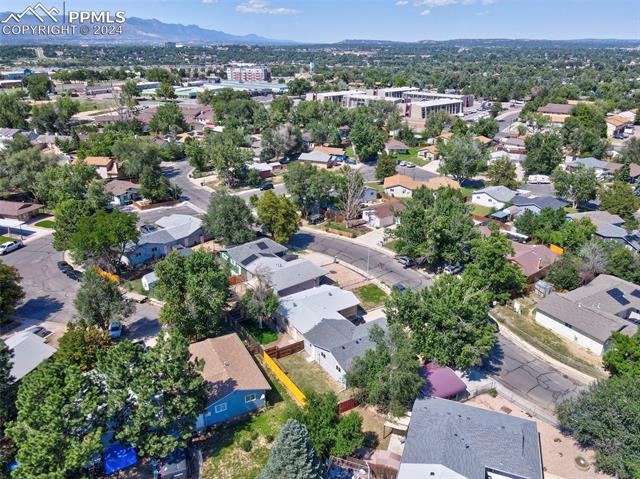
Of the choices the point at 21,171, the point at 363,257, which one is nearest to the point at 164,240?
the point at 363,257

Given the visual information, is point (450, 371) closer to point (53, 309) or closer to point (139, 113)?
point (53, 309)

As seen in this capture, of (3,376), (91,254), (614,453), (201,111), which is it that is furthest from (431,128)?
(3,376)

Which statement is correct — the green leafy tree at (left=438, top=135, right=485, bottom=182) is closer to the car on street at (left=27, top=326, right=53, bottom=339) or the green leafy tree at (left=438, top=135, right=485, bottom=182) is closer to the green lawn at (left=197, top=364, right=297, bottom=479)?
the green lawn at (left=197, top=364, right=297, bottom=479)

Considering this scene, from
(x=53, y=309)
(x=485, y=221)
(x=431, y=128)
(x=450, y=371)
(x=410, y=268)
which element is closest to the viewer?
(x=450, y=371)

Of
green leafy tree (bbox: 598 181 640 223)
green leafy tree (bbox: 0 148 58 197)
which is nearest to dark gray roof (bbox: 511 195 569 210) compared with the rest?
green leafy tree (bbox: 598 181 640 223)

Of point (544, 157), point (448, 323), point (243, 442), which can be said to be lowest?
point (243, 442)

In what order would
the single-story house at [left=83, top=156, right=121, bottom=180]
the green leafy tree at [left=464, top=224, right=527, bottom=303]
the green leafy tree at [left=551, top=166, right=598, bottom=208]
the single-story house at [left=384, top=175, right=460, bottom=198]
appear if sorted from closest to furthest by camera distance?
the green leafy tree at [left=464, top=224, right=527, bottom=303] → the green leafy tree at [left=551, top=166, right=598, bottom=208] → the single-story house at [left=384, top=175, right=460, bottom=198] → the single-story house at [left=83, top=156, right=121, bottom=180]

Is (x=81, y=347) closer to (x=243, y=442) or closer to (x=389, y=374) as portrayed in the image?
(x=243, y=442)
